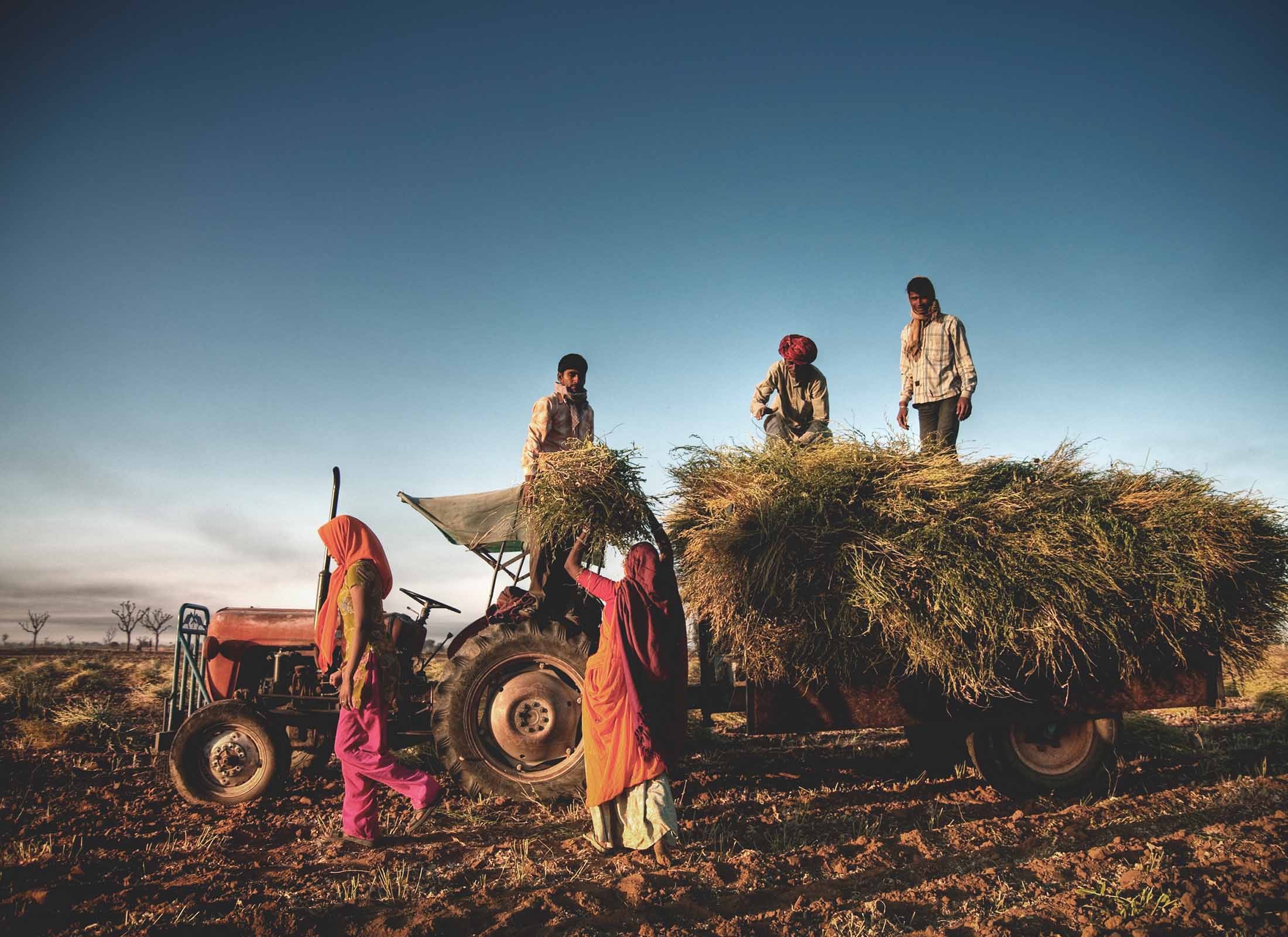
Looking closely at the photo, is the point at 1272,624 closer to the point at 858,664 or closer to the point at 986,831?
the point at 986,831

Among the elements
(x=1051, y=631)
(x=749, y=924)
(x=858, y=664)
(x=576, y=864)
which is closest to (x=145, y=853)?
(x=576, y=864)

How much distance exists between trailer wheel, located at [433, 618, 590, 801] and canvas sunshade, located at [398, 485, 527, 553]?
77 cm

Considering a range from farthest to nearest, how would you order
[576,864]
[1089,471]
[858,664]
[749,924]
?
[1089,471]
[858,664]
[576,864]
[749,924]

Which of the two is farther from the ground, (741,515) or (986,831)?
(741,515)

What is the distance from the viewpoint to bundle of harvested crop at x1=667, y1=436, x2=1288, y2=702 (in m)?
3.66

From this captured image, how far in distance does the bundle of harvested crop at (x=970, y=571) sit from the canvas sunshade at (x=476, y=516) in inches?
57.4

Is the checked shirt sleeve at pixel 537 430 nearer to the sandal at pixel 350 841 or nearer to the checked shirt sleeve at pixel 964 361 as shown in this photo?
the sandal at pixel 350 841

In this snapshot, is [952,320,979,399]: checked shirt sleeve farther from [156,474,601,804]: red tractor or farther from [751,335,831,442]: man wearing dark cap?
[156,474,601,804]: red tractor

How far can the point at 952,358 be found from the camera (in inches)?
212

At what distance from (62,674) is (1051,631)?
598 inches

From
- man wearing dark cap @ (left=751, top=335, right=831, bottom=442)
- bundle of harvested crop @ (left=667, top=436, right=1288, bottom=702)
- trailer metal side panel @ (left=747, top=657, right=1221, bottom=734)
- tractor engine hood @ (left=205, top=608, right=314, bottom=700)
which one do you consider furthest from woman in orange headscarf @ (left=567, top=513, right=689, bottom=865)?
tractor engine hood @ (left=205, top=608, right=314, bottom=700)

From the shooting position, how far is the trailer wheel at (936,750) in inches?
204

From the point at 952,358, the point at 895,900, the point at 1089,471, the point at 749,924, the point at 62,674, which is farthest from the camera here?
the point at 62,674

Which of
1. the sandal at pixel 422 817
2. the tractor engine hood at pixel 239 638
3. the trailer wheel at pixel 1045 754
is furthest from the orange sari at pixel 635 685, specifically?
the tractor engine hood at pixel 239 638
